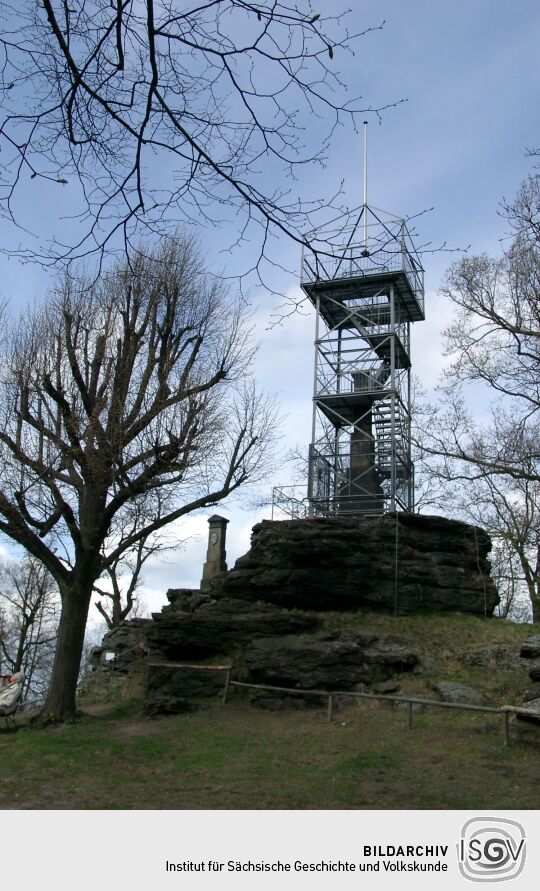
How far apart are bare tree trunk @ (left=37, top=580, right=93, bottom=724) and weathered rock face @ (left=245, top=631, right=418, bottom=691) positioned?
3.14 metres

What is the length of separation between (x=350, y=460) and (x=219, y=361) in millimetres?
6861

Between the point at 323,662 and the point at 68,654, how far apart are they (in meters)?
4.62

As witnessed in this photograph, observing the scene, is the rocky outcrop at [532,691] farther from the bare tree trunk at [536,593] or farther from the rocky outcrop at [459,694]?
the bare tree trunk at [536,593]

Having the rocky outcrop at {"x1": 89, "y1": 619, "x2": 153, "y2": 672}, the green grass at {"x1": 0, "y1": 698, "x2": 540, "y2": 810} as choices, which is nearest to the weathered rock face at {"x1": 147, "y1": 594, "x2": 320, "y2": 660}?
the green grass at {"x1": 0, "y1": 698, "x2": 540, "y2": 810}

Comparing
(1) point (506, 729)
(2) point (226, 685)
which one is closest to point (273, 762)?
(1) point (506, 729)

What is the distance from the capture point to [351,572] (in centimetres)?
1617

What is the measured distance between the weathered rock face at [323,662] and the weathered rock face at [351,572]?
84.8 inches

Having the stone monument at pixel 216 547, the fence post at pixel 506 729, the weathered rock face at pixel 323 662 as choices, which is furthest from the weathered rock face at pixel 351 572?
the fence post at pixel 506 729

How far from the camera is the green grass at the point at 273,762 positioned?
301 inches

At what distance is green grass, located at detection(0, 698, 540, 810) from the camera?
7652 millimetres

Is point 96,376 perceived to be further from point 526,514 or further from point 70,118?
point 526,514

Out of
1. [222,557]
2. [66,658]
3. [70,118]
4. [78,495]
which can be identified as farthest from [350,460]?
[70,118]

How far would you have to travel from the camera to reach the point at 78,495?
14.3 m

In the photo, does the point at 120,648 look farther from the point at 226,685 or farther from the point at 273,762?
the point at 273,762
